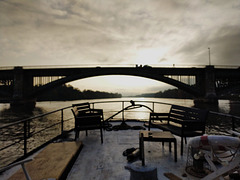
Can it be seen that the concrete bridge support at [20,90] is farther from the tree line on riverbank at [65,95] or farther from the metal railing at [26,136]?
the tree line on riverbank at [65,95]

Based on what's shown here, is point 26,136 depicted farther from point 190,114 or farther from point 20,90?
point 20,90

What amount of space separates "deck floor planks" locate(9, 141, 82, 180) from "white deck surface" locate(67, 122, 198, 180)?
0.24m

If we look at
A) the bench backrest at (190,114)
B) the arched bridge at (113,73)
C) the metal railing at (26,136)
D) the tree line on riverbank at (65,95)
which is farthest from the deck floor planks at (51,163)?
the tree line on riverbank at (65,95)

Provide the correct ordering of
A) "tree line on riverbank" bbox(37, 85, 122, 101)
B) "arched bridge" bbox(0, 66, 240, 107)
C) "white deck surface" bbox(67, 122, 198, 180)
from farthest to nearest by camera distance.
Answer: "tree line on riverbank" bbox(37, 85, 122, 101) → "arched bridge" bbox(0, 66, 240, 107) → "white deck surface" bbox(67, 122, 198, 180)

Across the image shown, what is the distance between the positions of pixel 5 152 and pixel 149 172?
39.1 feet

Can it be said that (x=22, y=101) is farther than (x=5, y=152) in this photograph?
Yes

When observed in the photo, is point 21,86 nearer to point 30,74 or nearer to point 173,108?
point 30,74

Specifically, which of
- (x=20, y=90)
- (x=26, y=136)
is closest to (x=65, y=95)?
(x=20, y=90)

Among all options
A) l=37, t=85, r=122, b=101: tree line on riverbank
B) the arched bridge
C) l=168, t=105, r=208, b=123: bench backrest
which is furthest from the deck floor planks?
l=37, t=85, r=122, b=101: tree line on riverbank

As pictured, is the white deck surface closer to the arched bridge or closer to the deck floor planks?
the deck floor planks

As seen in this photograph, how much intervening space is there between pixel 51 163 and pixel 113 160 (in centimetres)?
133

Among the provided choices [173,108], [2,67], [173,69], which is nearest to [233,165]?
[173,108]

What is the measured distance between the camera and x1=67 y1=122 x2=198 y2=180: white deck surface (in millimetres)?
2633

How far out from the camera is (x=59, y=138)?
15.9 ft
